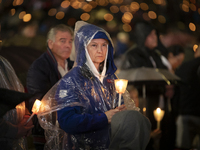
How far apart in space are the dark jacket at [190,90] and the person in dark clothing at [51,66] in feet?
7.06

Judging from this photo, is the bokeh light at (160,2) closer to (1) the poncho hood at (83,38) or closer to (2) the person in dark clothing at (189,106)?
Answer: (2) the person in dark clothing at (189,106)

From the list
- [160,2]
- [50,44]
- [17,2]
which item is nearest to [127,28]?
[160,2]

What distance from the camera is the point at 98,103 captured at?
70.9 inches

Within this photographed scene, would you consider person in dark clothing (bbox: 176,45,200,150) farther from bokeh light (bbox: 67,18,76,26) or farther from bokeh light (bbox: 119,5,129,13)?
bokeh light (bbox: 67,18,76,26)

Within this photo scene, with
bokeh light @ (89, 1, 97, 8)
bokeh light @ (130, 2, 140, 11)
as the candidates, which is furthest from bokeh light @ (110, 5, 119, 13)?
bokeh light @ (89, 1, 97, 8)

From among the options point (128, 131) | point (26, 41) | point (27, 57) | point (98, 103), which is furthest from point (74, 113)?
point (26, 41)

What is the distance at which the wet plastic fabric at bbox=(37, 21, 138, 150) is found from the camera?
67.9 inches

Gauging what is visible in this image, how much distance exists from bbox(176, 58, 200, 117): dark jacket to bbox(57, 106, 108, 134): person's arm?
8.12 ft

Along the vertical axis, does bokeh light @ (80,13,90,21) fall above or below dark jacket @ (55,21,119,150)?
above

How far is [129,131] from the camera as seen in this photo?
1467 millimetres

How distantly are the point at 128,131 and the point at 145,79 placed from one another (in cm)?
208

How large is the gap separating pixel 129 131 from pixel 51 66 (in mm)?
1055

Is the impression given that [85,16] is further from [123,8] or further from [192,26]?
[192,26]

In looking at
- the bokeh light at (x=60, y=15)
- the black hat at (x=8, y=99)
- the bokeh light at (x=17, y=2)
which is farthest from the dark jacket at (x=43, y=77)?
the bokeh light at (x=60, y=15)
